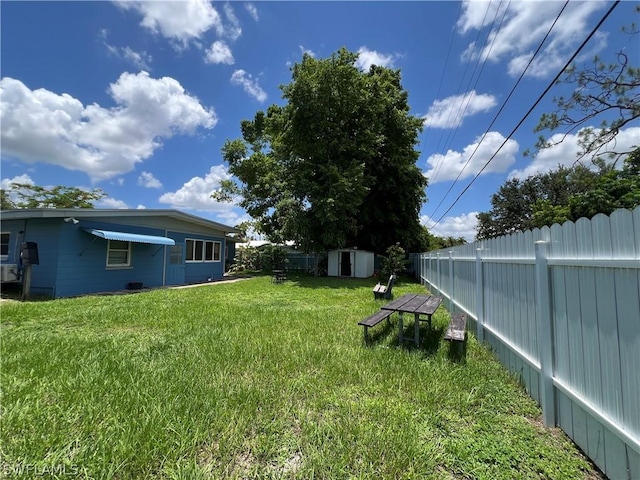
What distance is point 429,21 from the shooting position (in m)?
10.5

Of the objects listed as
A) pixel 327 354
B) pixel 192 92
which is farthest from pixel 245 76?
pixel 327 354

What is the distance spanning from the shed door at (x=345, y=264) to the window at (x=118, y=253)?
12.7 metres

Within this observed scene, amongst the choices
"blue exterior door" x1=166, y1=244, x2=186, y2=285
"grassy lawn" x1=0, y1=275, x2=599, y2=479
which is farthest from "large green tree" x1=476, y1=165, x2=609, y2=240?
"grassy lawn" x1=0, y1=275, x2=599, y2=479

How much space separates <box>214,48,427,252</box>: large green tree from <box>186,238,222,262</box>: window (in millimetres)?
4490

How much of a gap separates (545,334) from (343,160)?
18.2 metres

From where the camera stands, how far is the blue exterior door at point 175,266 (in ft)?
48.7

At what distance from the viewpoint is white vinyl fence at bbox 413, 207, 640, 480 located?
5.93 ft

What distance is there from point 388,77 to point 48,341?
25.4m

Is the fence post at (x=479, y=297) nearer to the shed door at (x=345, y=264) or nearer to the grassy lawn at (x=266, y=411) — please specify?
the grassy lawn at (x=266, y=411)

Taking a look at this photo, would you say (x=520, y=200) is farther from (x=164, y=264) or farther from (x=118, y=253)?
(x=118, y=253)

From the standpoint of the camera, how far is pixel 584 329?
7.36 ft

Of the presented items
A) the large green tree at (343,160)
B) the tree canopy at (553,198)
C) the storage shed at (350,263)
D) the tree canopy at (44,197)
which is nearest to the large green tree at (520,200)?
the tree canopy at (553,198)

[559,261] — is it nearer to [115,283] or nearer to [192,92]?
[115,283]

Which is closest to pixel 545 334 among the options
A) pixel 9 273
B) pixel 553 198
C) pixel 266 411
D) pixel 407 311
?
pixel 407 311
